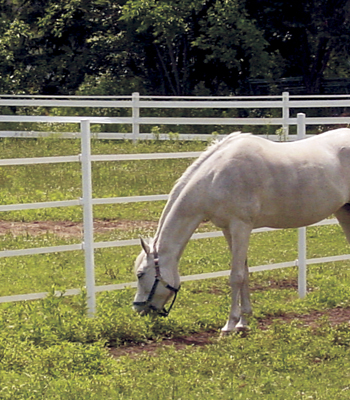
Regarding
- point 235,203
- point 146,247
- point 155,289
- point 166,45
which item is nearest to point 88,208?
point 146,247

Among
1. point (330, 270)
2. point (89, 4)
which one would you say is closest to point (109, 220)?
point (330, 270)

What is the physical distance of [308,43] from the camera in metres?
22.4

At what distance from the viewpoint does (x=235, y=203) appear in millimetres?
6949

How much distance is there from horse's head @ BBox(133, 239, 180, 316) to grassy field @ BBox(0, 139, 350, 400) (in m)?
0.10

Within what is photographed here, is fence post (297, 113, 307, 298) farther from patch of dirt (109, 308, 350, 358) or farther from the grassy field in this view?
patch of dirt (109, 308, 350, 358)

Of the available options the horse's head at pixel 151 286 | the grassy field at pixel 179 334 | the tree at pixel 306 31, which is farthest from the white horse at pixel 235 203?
the tree at pixel 306 31

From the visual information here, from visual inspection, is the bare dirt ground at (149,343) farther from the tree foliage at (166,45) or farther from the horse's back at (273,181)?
the tree foliage at (166,45)

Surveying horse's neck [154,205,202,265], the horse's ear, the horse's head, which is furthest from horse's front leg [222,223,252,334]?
the horse's ear

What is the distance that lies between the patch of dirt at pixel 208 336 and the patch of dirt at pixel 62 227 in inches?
142

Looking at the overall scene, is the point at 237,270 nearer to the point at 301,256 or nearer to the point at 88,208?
the point at 88,208

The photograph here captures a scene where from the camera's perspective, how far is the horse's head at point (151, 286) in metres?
6.93

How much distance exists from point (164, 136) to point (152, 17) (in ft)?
16.0

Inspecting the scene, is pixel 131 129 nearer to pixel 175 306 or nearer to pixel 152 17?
pixel 152 17

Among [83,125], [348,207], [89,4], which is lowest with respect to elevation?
[348,207]
